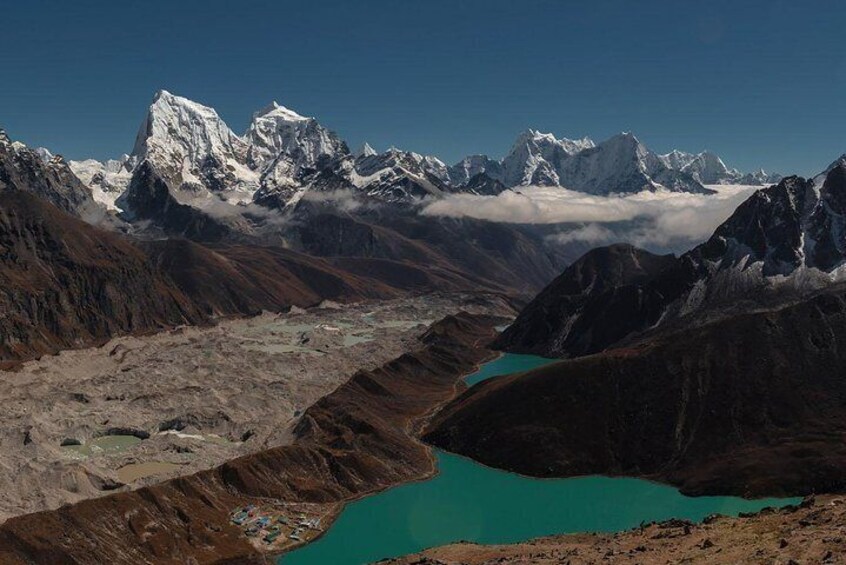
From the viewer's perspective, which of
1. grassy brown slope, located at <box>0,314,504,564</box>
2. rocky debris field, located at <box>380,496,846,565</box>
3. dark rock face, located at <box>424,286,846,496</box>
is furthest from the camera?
dark rock face, located at <box>424,286,846,496</box>

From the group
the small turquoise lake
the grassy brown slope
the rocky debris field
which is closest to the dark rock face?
the small turquoise lake

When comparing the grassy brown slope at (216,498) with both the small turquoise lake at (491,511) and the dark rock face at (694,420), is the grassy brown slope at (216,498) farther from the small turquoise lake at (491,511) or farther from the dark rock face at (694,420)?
the dark rock face at (694,420)

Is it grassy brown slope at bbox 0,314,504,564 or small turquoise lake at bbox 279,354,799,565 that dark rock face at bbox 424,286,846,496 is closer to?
small turquoise lake at bbox 279,354,799,565

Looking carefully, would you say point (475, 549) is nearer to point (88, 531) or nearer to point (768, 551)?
point (768, 551)

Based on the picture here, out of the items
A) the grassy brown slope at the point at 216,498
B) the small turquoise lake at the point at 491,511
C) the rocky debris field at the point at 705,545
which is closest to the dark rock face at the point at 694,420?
the small turquoise lake at the point at 491,511

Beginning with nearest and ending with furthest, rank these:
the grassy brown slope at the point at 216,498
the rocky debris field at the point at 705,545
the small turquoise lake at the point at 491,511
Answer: the rocky debris field at the point at 705,545, the grassy brown slope at the point at 216,498, the small turquoise lake at the point at 491,511

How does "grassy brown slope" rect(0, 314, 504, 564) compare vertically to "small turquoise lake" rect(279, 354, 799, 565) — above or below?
above

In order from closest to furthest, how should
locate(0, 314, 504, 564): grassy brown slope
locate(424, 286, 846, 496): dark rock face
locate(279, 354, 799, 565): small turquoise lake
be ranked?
1. locate(0, 314, 504, 564): grassy brown slope
2. locate(279, 354, 799, 565): small turquoise lake
3. locate(424, 286, 846, 496): dark rock face

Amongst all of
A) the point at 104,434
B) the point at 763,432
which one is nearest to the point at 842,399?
the point at 763,432
